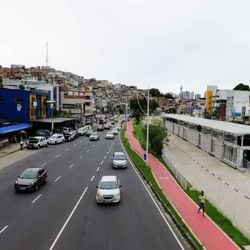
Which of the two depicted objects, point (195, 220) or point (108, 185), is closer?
point (195, 220)

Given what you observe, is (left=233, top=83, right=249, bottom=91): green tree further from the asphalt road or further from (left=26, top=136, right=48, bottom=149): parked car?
the asphalt road

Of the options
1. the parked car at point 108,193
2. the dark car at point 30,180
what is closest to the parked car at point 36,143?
the dark car at point 30,180

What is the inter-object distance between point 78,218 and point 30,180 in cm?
760

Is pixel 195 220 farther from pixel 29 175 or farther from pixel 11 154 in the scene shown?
pixel 11 154

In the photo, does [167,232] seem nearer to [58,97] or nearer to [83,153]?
[83,153]

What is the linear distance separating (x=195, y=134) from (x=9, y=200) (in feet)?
149

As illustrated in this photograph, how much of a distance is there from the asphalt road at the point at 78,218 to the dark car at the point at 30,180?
0.43 m

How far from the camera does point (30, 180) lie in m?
25.8

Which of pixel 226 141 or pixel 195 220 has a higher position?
pixel 226 141

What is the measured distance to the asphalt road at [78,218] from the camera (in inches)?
622

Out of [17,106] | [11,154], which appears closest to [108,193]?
[11,154]

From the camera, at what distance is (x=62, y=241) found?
627 inches

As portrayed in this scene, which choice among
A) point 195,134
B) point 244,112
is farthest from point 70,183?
point 244,112

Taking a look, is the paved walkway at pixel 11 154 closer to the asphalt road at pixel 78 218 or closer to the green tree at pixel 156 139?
the asphalt road at pixel 78 218
